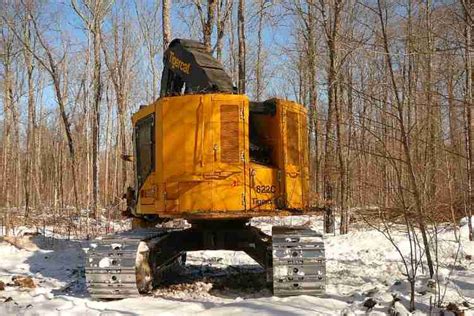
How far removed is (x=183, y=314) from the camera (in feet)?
18.9

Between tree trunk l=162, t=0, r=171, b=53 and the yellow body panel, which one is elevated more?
tree trunk l=162, t=0, r=171, b=53

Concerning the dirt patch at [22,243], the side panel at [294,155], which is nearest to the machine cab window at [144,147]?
the side panel at [294,155]

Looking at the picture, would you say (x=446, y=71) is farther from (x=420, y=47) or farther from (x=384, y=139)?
(x=384, y=139)

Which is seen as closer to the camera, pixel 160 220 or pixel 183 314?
pixel 183 314

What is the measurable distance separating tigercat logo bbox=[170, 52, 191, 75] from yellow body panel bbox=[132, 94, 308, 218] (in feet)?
3.20

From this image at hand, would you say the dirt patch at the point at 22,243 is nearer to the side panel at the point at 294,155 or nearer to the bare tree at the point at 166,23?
the bare tree at the point at 166,23

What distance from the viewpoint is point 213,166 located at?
22.1 ft

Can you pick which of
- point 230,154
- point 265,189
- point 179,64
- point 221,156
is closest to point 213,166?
point 221,156

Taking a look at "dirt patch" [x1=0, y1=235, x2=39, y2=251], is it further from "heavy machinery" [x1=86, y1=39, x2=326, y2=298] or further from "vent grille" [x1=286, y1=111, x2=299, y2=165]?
"vent grille" [x1=286, y1=111, x2=299, y2=165]

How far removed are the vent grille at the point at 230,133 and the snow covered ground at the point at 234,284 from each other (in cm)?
181

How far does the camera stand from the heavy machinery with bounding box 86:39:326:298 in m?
6.42

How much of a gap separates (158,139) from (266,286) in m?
2.71

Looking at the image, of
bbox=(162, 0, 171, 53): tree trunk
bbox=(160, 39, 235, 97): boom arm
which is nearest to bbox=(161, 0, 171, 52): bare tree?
bbox=(162, 0, 171, 53): tree trunk

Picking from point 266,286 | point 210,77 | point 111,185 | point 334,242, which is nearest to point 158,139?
point 210,77
